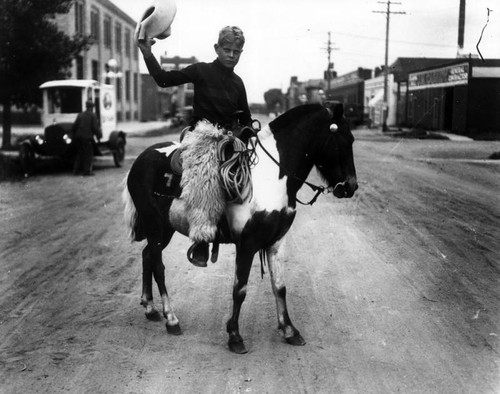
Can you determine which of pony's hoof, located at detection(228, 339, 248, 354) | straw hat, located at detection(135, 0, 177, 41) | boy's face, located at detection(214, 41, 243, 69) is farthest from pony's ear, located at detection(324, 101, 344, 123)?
pony's hoof, located at detection(228, 339, 248, 354)

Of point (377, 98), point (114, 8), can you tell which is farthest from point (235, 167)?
point (377, 98)

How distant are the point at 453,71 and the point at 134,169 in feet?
108

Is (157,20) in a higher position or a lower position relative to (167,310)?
higher

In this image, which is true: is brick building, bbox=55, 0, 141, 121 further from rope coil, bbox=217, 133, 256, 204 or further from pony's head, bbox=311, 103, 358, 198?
pony's head, bbox=311, 103, 358, 198

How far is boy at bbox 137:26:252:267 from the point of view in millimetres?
4953

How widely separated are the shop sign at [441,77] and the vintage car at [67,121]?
20.0 meters

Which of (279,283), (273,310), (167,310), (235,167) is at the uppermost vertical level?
(235,167)

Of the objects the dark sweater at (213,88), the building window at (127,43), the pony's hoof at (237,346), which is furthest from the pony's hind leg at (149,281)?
the building window at (127,43)

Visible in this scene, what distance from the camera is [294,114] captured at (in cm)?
504

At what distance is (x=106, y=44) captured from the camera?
47.7 meters

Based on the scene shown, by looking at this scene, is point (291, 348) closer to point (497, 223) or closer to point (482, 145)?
point (497, 223)

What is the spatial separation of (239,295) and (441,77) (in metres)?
36.3

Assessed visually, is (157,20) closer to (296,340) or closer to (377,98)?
(296,340)

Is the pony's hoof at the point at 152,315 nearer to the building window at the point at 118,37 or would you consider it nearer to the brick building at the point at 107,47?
the brick building at the point at 107,47
